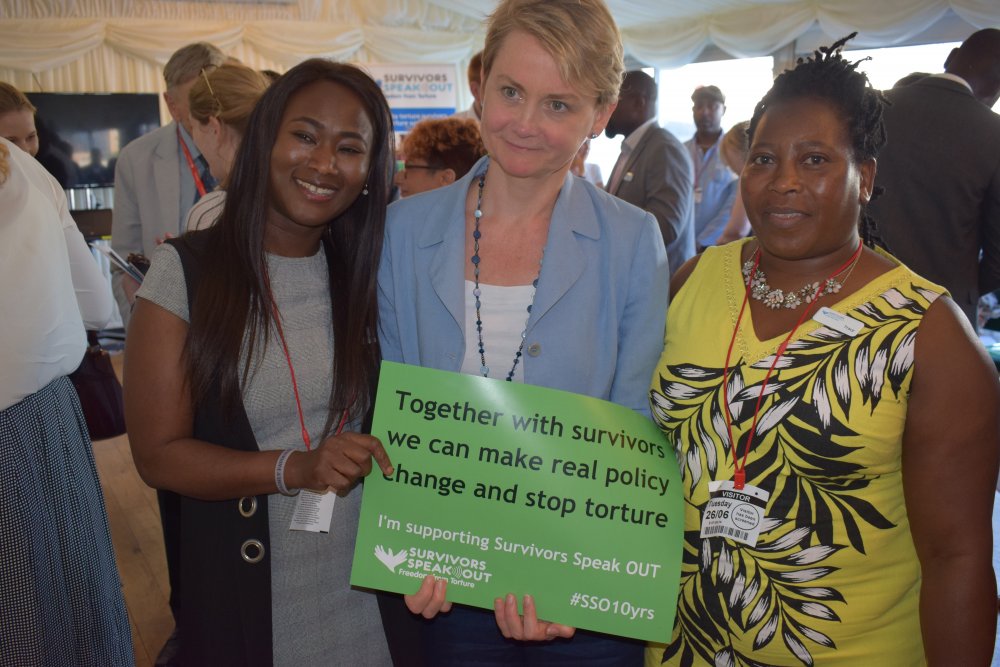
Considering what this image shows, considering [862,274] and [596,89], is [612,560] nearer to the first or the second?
[862,274]

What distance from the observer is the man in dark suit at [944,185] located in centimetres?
311

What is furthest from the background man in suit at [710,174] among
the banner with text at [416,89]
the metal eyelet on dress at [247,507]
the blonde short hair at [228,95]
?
the metal eyelet on dress at [247,507]

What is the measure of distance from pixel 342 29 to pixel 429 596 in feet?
36.4

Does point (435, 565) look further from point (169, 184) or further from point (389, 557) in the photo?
point (169, 184)

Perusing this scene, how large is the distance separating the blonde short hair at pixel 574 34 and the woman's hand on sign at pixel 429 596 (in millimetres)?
967

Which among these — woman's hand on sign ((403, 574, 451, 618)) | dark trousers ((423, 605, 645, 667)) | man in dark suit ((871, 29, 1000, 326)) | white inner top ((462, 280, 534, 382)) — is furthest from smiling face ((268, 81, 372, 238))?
man in dark suit ((871, 29, 1000, 326))

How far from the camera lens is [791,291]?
4.86 feet

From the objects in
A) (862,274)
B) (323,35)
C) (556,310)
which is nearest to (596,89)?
(556,310)

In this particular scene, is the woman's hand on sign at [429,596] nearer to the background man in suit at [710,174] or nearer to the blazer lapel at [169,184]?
the blazer lapel at [169,184]

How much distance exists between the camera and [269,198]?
1553 millimetres

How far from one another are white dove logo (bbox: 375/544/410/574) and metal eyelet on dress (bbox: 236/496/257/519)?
0.80 ft

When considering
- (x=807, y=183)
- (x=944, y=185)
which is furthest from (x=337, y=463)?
(x=944, y=185)

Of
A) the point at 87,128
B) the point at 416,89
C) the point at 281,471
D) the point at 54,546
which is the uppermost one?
the point at 416,89

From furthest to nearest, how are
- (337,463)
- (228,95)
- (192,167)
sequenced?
(192,167) < (228,95) < (337,463)
